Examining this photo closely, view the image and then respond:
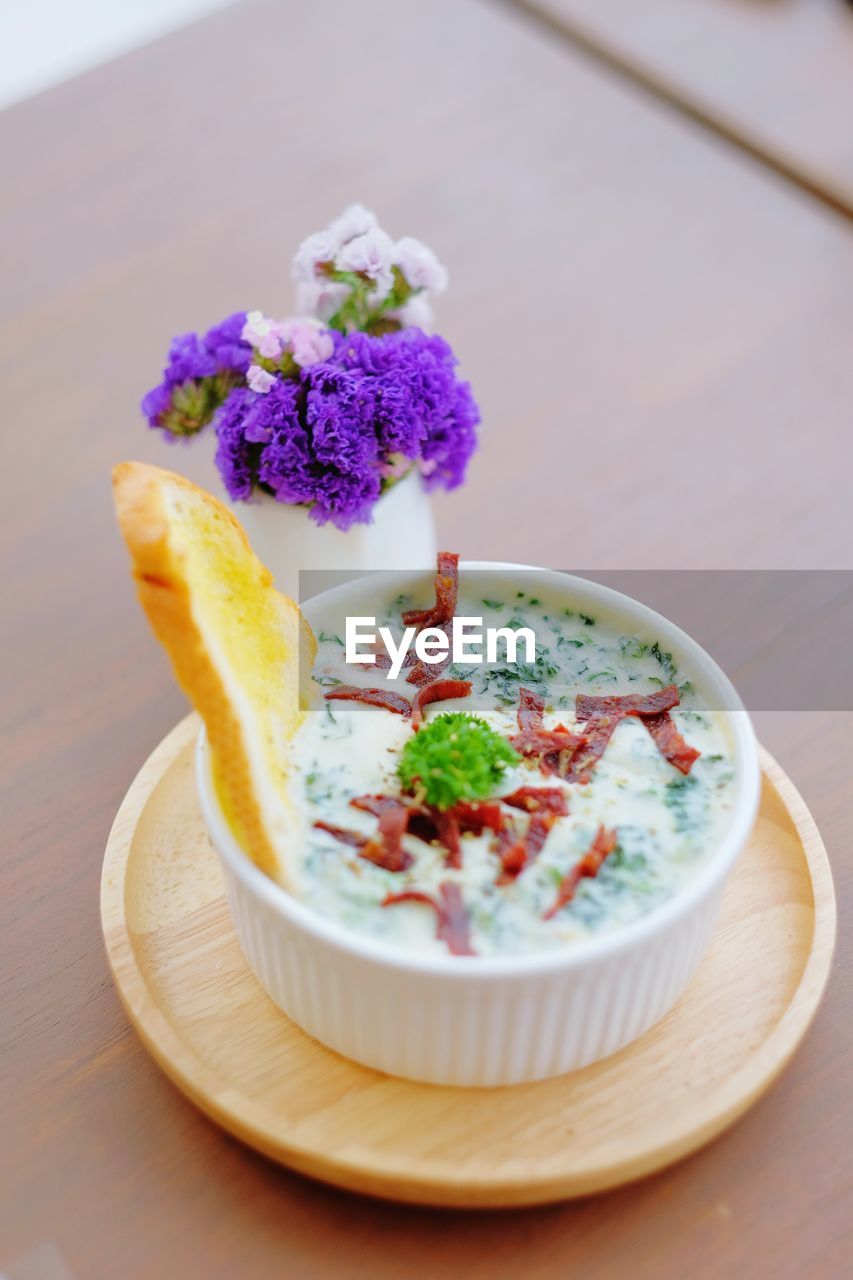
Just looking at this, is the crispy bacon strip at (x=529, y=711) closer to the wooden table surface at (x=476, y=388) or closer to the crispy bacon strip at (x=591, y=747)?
the crispy bacon strip at (x=591, y=747)

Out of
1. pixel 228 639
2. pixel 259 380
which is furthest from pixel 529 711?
pixel 259 380

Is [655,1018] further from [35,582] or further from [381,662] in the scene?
[35,582]

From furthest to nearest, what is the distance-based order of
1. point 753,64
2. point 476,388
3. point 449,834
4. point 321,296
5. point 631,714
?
point 753,64, point 476,388, point 321,296, point 631,714, point 449,834

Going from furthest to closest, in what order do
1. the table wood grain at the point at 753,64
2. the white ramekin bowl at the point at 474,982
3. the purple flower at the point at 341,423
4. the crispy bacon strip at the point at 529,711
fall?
the table wood grain at the point at 753,64, the purple flower at the point at 341,423, the crispy bacon strip at the point at 529,711, the white ramekin bowl at the point at 474,982

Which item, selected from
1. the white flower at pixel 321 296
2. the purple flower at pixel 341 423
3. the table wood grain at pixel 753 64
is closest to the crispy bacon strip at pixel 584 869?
the purple flower at pixel 341 423

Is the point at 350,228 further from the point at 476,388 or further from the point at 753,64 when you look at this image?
the point at 753,64

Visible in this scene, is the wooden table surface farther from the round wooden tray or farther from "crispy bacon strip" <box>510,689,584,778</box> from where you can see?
"crispy bacon strip" <box>510,689,584,778</box>
